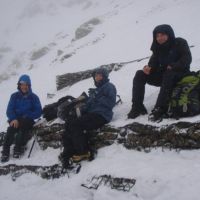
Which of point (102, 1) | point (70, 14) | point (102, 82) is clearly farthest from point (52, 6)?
point (102, 82)

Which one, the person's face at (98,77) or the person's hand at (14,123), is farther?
the person's hand at (14,123)

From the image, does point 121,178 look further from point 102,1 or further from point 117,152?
point 102,1

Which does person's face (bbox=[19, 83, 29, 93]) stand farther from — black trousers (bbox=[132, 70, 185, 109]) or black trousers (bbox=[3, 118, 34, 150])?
black trousers (bbox=[132, 70, 185, 109])

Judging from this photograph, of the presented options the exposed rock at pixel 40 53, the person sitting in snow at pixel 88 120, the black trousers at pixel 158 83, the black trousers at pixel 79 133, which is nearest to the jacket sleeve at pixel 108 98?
the person sitting in snow at pixel 88 120

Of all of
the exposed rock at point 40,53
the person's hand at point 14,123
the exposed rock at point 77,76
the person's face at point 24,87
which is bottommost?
the person's hand at point 14,123

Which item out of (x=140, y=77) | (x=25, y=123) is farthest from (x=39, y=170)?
(x=140, y=77)

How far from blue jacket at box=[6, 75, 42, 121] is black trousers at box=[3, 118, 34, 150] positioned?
270 mm

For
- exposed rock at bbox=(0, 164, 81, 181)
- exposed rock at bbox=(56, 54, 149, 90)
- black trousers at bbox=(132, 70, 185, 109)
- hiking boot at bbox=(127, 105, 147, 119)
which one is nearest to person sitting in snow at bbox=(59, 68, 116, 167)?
exposed rock at bbox=(0, 164, 81, 181)

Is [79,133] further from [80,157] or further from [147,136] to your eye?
[147,136]

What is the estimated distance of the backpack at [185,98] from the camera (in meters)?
5.93

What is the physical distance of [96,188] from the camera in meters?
5.67

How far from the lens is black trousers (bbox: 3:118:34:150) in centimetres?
816

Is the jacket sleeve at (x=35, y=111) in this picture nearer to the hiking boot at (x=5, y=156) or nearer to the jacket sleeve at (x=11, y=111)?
the jacket sleeve at (x=11, y=111)

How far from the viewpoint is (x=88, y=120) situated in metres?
6.89
